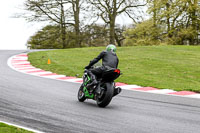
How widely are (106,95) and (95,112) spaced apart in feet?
2.12

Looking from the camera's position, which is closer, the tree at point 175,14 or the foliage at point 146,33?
the tree at point 175,14

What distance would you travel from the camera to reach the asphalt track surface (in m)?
6.44

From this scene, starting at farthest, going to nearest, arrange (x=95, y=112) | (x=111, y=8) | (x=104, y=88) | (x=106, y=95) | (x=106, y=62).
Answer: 1. (x=111, y=8)
2. (x=106, y=62)
3. (x=104, y=88)
4. (x=106, y=95)
5. (x=95, y=112)

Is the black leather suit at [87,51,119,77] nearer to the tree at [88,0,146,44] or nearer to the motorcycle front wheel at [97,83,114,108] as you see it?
the motorcycle front wheel at [97,83,114,108]

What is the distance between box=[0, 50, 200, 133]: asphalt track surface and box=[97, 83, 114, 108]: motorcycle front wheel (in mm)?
169

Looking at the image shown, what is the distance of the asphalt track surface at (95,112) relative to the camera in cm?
644

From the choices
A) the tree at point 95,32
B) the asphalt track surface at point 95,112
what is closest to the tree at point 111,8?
the tree at point 95,32

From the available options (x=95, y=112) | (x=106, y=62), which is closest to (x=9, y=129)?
(x=95, y=112)

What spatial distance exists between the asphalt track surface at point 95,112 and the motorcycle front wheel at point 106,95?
6.7 inches

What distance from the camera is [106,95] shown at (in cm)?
836

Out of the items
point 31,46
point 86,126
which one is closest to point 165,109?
point 86,126

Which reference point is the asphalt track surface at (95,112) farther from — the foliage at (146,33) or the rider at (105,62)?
the foliage at (146,33)

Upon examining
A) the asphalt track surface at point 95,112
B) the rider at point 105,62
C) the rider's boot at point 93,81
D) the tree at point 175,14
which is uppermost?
the tree at point 175,14

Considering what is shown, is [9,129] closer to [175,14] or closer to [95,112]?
[95,112]
